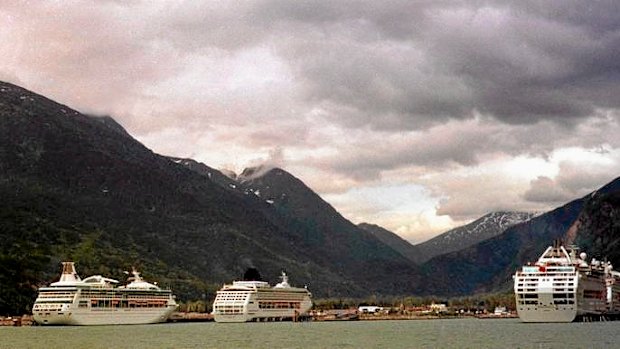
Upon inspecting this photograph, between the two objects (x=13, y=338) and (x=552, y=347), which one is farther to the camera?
(x=13, y=338)

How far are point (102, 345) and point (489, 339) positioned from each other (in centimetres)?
7547

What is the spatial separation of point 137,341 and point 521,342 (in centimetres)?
7245

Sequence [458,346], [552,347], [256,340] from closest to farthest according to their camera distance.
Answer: [552,347] → [458,346] → [256,340]

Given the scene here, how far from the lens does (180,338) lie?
187 m

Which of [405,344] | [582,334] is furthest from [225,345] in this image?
[582,334]

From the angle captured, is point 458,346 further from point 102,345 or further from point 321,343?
point 102,345

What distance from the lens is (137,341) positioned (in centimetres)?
17375

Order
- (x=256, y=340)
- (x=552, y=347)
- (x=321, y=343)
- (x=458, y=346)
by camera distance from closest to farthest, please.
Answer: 1. (x=552, y=347)
2. (x=458, y=346)
3. (x=321, y=343)
4. (x=256, y=340)

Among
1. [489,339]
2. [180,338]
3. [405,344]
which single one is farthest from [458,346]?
[180,338]

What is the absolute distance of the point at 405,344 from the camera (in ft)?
542

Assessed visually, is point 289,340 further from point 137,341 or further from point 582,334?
point 582,334

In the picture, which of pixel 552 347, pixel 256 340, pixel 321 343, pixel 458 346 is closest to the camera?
pixel 552 347

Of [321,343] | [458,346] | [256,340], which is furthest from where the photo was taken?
[256,340]

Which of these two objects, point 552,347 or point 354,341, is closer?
point 552,347
